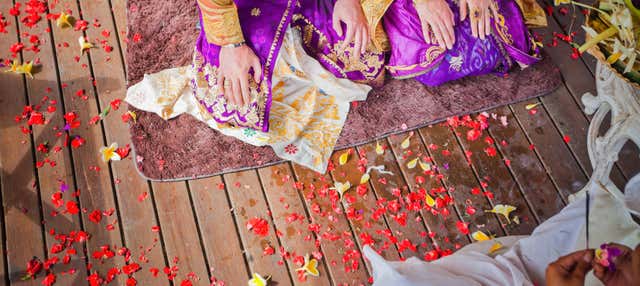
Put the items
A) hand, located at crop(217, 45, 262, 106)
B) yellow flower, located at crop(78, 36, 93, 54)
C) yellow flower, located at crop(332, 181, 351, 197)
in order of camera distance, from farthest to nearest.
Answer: yellow flower, located at crop(78, 36, 93, 54)
yellow flower, located at crop(332, 181, 351, 197)
hand, located at crop(217, 45, 262, 106)

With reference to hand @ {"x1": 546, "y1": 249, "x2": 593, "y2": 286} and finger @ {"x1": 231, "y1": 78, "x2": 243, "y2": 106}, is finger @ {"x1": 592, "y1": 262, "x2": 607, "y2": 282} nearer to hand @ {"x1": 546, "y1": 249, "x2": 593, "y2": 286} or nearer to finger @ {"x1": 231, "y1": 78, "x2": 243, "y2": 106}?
hand @ {"x1": 546, "y1": 249, "x2": 593, "y2": 286}

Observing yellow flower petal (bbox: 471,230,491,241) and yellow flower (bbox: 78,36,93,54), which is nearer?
yellow flower petal (bbox: 471,230,491,241)

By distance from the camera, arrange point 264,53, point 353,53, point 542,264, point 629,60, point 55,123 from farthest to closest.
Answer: point 55,123, point 353,53, point 264,53, point 542,264, point 629,60

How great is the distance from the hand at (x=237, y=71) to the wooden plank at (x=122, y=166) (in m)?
0.53

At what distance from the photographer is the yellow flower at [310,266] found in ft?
6.12

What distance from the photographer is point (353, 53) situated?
1961mm

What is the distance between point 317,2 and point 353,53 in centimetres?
23

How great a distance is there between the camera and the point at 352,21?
6.21ft

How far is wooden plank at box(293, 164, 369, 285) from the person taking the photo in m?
1.88

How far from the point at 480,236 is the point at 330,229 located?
550 millimetres

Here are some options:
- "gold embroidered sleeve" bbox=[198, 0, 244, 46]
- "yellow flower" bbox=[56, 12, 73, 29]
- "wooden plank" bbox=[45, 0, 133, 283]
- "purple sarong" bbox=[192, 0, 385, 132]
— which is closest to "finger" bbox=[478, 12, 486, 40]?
"purple sarong" bbox=[192, 0, 385, 132]

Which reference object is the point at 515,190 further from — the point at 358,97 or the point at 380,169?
the point at 358,97

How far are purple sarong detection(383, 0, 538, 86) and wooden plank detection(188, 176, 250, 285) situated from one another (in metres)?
0.85

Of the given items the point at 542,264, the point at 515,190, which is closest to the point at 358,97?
the point at 515,190
